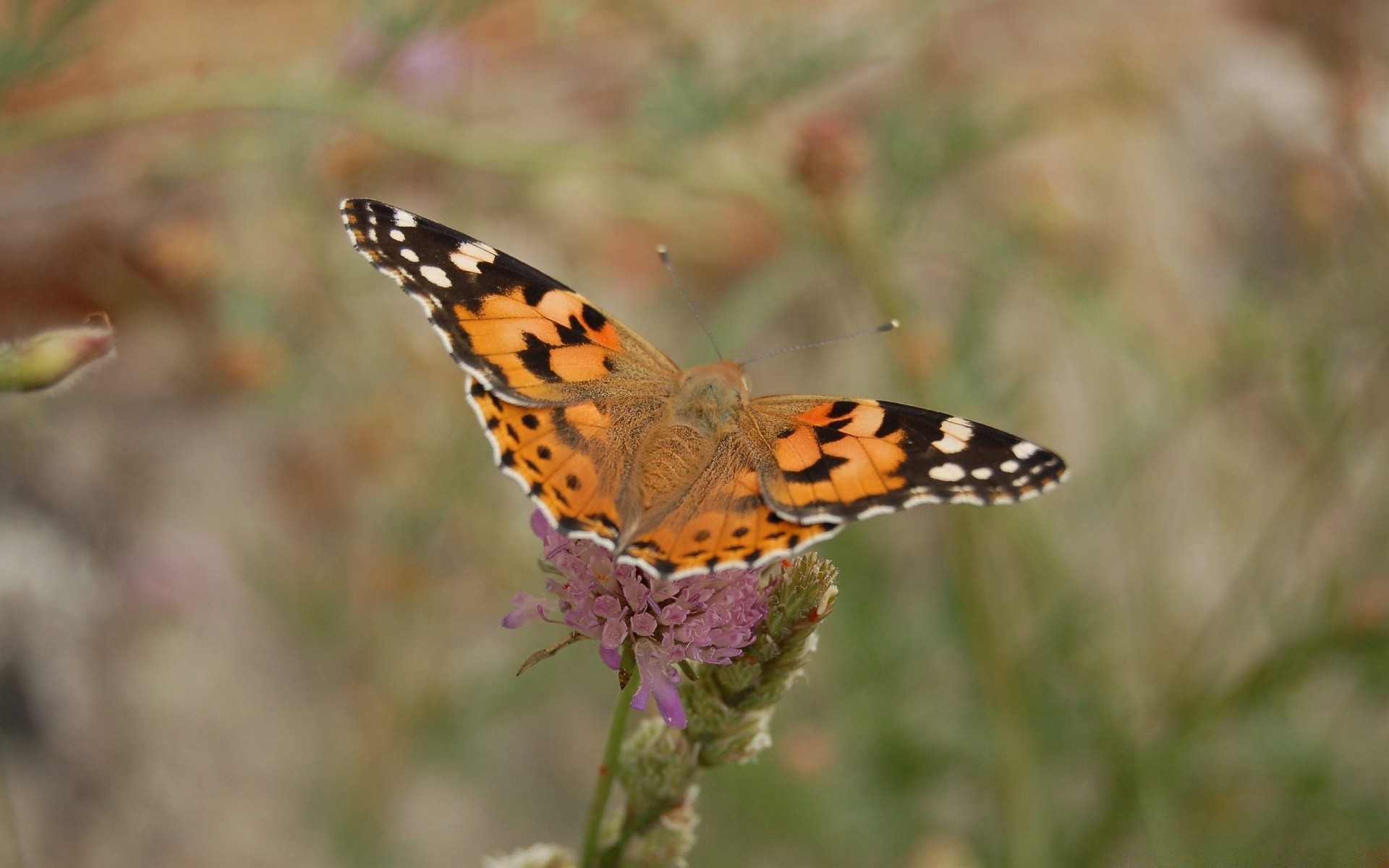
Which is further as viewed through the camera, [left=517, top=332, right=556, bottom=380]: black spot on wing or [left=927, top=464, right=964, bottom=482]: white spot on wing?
[left=517, top=332, right=556, bottom=380]: black spot on wing

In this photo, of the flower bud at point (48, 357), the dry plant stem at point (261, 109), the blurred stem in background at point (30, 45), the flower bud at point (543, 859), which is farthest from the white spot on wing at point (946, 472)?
the blurred stem in background at point (30, 45)

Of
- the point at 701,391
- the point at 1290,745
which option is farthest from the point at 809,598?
the point at 1290,745

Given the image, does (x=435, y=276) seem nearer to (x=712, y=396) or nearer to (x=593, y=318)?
(x=593, y=318)

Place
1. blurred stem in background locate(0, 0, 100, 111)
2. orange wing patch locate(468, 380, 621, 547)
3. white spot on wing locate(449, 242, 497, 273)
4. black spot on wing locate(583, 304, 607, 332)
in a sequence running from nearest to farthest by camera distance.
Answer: orange wing patch locate(468, 380, 621, 547) → white spot on wing locate(449, 242, 497, 273) → black spot on wing locate(583, 304, 607, 332) → blurred stem in background locate(0, 0, 100, 111)

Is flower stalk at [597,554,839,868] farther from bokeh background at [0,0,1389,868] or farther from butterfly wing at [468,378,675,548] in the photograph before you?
bokeh background at [0,0,1389,868]

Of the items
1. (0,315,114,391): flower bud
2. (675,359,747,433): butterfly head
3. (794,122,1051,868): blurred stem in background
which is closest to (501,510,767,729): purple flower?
(675,359,747,433): butterfly head

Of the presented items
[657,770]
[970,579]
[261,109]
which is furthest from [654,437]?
[261,109]

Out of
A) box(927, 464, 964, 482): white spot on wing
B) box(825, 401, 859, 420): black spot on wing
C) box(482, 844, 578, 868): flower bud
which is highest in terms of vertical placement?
box(825, 401, 859, 420): black spot on wing
